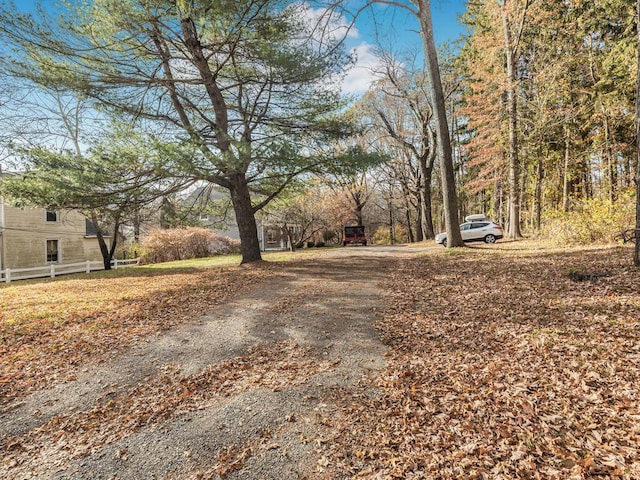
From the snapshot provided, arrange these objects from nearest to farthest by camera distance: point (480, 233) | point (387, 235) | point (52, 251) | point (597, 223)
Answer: point (597, 223), point (480, 233), point (52, 251), point (387, 235)

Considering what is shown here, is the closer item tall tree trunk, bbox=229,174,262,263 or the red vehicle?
tall tree trunk, bbox=229,174,262,263

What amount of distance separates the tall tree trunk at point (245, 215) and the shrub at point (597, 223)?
34.2 feet

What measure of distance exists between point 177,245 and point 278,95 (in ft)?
52.6

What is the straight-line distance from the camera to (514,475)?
6.42 feet

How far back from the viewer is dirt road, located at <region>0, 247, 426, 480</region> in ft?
7.73

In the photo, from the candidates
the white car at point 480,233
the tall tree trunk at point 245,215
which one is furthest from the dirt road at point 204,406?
the white car at point 480,233

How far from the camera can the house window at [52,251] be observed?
20.4m

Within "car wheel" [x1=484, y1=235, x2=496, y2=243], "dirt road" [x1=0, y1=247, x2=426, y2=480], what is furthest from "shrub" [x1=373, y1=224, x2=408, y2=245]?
"dirt road" [x1=0, y1=247, x2=426, y2=480]

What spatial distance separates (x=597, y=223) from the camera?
31.2 ft

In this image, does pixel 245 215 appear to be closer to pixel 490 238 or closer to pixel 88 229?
pixel 490 238

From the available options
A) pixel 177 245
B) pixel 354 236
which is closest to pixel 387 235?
pixel 354 236

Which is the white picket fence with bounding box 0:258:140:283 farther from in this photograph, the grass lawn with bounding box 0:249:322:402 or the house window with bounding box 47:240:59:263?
the grass lawn with bounding box 0:249:322:402

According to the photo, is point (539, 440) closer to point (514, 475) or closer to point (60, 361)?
point (514, 475)

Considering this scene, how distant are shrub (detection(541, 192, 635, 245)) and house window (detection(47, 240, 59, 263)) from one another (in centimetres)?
2713
